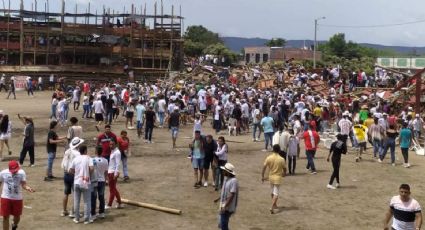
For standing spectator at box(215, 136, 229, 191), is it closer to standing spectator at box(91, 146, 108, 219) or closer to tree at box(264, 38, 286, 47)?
standing spectator at box(91, 146, 108, 219)

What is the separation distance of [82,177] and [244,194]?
4.95 metres

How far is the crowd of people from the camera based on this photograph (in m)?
12.2

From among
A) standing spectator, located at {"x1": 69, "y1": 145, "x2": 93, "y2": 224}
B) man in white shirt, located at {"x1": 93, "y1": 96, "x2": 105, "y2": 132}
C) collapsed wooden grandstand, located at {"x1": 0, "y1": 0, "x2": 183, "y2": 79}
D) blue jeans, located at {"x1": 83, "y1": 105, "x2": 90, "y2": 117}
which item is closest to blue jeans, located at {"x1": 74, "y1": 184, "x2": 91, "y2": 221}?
standing spectator, located at {"x1": 69, "y1": 145, "x2": 93, "y2": 224}

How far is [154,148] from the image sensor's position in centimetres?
2177

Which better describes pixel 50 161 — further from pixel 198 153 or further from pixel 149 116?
pixel 149 116

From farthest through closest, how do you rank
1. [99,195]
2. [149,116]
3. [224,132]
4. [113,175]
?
[224,132]
[149,116]
[113,175]
[99,195]

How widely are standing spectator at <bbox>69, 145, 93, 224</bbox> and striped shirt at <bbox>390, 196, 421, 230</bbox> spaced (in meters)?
6.06

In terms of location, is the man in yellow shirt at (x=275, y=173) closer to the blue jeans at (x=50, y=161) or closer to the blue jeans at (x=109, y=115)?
the blue jeans at (x=50, y=161)

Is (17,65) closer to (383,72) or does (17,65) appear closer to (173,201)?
(383,72)

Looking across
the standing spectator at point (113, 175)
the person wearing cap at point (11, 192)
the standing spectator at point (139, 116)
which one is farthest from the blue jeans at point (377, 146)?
the person wearing cap at point (11, 192)

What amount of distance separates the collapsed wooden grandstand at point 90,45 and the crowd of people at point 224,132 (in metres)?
16.1

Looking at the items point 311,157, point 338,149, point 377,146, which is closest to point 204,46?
point 377,146

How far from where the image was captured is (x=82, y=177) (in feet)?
38.1

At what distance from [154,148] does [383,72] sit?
24.4m
